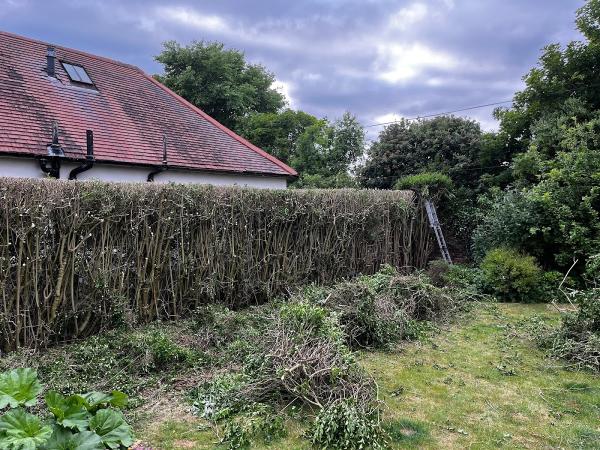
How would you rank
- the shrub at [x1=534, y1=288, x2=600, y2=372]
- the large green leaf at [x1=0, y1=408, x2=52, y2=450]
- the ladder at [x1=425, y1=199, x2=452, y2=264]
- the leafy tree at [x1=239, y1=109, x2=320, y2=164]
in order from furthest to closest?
the leafy tree at [x1=239, y1=109, x2=320, y2=164]
the ladder at [x1=425, y1=199, x2=452, y2=264]
the shrub at [x1=534, y1=288, x2=600, y2=372]
the large green leaf at [x1=0, y1=408, x2=52, y2=450]

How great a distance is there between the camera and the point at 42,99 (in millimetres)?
9133

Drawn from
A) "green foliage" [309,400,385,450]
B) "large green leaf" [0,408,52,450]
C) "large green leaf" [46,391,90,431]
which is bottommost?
"green foliage" [309,400,385,450]

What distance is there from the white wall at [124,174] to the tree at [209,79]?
38.7ft

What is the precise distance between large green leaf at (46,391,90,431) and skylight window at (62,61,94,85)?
10.2 meters

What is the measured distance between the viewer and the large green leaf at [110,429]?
2387mm

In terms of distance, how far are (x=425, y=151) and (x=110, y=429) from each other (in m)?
13.9

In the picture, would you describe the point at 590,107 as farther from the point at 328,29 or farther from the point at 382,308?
the point at 382,308

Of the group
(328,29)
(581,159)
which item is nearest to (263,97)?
(328,29)

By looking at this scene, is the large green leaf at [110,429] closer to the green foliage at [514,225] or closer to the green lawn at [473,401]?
the green lawn at [473,401]

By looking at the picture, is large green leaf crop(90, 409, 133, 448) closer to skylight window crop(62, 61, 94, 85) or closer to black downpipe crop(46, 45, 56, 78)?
black downpipe crop(46, 45, 56, 78)

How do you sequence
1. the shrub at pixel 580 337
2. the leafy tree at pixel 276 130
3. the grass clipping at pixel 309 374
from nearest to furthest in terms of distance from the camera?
the grass clipping at pixel 309 374 < the shrub at pixel 580 337 < the leafy tree at pixel 276 130

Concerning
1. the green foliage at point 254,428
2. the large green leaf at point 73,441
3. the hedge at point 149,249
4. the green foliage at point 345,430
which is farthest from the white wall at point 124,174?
the large green leaf at point 73,441

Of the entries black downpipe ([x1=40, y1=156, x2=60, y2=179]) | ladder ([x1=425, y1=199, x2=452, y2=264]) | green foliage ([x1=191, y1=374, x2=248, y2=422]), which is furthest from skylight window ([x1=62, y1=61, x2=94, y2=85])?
green foliage ([x1=191, y1=374, x2=248, y2=422])

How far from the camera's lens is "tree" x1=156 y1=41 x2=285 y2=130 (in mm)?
22156
